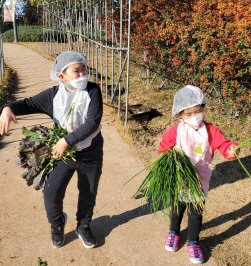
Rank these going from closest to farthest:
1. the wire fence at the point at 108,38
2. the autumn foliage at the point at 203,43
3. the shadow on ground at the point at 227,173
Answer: the shadow on ground at the point at 227,173 → the autumn foliage at the point at 203,43 → the wire fence at the point at 108,38

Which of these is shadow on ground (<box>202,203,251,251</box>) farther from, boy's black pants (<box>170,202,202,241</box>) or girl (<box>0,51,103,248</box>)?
girl (<box>0,51,103,248</box>)

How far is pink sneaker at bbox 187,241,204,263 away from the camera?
2.49 m

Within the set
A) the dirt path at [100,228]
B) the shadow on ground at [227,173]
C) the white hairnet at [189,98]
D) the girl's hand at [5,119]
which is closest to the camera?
the girl's hand at [5,119]

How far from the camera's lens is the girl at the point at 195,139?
2.18 metres

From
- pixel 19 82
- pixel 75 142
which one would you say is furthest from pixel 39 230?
pixel 19 82

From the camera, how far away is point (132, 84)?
26.9 ft

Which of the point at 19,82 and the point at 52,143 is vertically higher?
the point at 52,143

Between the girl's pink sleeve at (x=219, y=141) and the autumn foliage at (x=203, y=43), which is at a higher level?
the autumn foliage at (x=203, y=43)

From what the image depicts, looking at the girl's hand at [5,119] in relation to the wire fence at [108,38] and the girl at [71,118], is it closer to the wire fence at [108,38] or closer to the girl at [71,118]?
the girl at [71,118]

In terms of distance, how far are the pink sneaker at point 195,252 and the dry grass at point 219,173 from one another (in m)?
0.18

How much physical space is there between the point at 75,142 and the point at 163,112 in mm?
4156

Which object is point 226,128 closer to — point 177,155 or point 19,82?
point 177,155

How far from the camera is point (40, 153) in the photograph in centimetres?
230

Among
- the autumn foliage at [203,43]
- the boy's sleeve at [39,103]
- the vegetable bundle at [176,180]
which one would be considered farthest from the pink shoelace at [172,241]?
the autumn foliage at [203,43]
